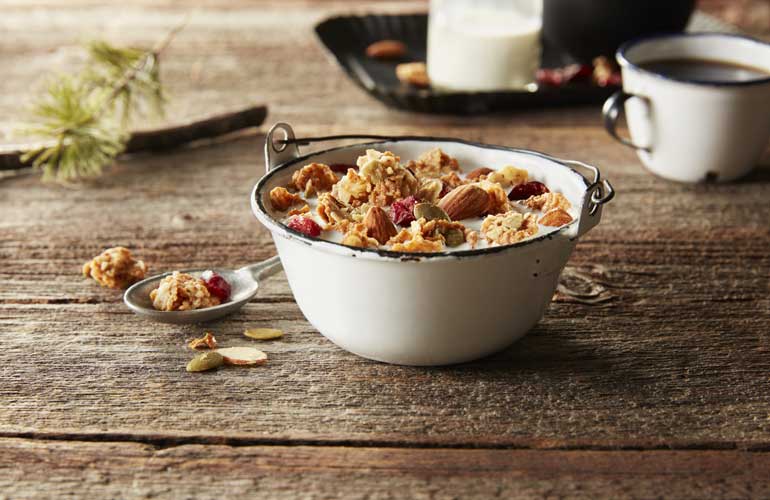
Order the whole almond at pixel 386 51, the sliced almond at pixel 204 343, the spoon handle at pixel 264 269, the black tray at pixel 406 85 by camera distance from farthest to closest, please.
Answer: the whole almond at pixel 386 51, the black tray at pixel 406 85, the spoon handle at pixel 264 269, the sliced almond at pixel 204 343

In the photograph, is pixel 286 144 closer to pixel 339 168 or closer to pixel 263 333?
pixel 339 168

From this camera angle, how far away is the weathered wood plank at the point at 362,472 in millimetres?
750

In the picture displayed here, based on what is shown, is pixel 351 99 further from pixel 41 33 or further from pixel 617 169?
pixel 41 33

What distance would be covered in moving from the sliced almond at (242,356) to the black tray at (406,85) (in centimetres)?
75

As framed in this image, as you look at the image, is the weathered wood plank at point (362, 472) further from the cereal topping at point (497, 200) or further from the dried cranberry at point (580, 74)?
the dried cranberry at point (580, 74)

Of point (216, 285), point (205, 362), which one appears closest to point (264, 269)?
point (216, 285)

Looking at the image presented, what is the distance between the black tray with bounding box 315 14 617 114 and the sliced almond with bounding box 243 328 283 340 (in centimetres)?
70

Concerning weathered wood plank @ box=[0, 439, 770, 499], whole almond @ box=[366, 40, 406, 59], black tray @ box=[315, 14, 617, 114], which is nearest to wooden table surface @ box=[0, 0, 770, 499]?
weathered wood plank @ box=[0, 439, 770, 499]

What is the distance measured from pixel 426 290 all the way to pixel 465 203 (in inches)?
5.4

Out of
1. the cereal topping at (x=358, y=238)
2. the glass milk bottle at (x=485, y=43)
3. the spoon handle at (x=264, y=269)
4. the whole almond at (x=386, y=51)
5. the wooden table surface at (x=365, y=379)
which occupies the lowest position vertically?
the wooden table surface at (x=365, y=379)

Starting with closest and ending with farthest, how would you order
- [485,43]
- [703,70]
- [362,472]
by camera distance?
[362,472] < [703,70] < [485,43]

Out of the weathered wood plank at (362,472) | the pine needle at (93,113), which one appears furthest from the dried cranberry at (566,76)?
the weathered wood plank at (362,472)

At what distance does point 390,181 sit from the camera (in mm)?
960

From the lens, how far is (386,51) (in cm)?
183
